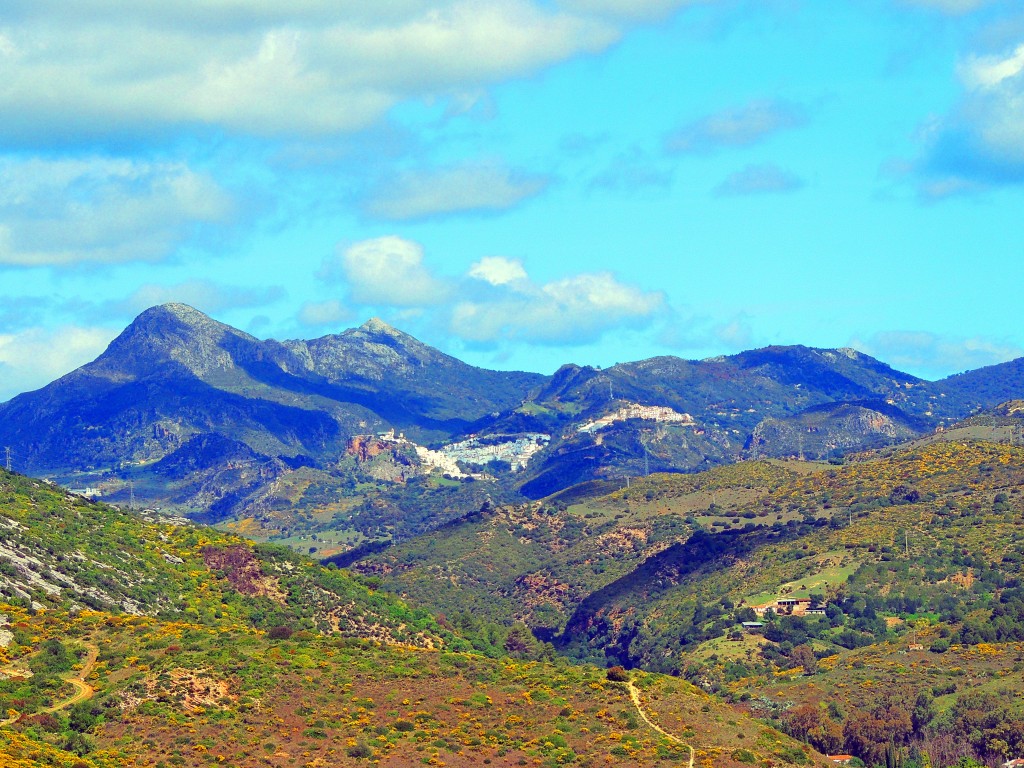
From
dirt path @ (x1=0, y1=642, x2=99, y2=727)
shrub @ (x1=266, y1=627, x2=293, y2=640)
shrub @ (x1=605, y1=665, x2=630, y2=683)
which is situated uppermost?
shrub @ (x1=266, y1=627, x2=293, y2=640)

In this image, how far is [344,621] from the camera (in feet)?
630

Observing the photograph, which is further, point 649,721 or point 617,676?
point 617,676

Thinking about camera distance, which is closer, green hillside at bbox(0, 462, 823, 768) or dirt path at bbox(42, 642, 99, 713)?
green hillside at bbox(0, 462, 823, 768)

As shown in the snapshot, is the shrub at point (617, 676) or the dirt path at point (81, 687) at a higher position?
the dirt path at point (81, 687)

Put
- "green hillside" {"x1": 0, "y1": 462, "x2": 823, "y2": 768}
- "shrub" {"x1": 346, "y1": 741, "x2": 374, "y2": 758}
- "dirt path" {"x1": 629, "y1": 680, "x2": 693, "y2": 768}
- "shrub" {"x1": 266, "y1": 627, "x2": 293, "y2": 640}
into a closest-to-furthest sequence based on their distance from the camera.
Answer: "green hillside" {"x1": 0, "y1": 462, "x2": 823, "y2": 768}
"shrub" {"x1": 346, "y1": 741, "x2": 374, "y2": 758}
"dirt path" {"x1": 629, "y1": 680, "x2": 693, "y2": 768}
"shrub" {"x1": 266, "y1": 627, "x2": 293, "y2": 640}

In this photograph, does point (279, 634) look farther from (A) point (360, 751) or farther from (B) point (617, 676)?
(A) point (360, 751)

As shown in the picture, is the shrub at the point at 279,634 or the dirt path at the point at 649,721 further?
the shrub at the point at 279,634

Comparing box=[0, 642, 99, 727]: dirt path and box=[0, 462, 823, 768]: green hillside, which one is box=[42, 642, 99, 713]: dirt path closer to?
box=[0, 642, 99, 727]: dirt path

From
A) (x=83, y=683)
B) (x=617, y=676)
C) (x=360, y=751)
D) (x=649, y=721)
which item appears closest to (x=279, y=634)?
(x=83, y=683)

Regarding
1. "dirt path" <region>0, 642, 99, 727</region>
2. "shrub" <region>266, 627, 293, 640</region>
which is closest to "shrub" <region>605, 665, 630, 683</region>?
"shrub" <region>266, 627, 293, 640</region>

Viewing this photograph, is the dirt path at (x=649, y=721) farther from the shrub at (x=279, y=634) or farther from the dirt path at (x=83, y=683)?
the dirt path at (x=83, y=683)

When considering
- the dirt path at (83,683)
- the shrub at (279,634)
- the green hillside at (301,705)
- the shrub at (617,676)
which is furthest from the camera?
the shrub at (279,634)

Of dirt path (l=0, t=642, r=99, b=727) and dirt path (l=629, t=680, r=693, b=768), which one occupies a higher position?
dirt path (l=0, t=642, r=99, b=727)

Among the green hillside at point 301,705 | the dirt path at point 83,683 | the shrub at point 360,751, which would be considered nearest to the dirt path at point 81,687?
the dirt path at point 83,683
